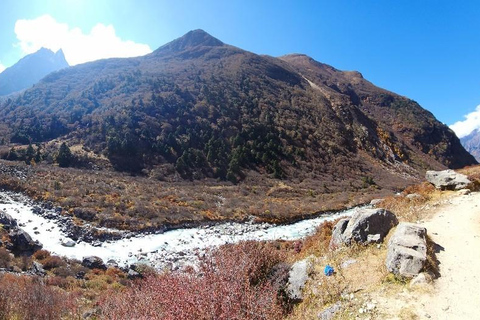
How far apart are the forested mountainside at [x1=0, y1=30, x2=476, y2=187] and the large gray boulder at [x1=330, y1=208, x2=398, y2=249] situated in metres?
37.2

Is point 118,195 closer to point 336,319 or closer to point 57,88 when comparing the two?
point 336,319

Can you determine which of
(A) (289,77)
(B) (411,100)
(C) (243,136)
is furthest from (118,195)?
(B) (411,100)

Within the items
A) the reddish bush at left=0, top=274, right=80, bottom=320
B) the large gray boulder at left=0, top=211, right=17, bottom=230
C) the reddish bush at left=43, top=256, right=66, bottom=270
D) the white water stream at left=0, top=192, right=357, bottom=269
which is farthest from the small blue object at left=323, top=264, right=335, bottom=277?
the large gray boulder at left=0, top=211, right=17, bottom=230

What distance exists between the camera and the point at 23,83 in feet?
530

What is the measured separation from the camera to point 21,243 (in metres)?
16.8

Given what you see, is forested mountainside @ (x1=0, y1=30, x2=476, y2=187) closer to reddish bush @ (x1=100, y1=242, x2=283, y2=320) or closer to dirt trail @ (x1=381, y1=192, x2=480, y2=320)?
dirt trail @ (x1=381, y1=192, x2=480, y2=320)

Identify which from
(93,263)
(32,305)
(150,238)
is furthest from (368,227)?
(150,238)

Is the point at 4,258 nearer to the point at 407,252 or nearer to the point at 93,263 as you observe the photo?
the point at 93,263

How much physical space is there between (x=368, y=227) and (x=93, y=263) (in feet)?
47.6

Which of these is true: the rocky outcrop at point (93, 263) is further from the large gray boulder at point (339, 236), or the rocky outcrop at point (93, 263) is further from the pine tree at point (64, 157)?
the pine tree at point (64, 157)

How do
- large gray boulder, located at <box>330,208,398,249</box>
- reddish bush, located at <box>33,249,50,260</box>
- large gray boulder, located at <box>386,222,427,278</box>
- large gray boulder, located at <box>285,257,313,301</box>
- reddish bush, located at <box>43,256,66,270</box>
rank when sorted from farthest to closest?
1. reddish bush, located at <box>33,249,50,260</box>
2. reddish bush, located at <box>43,256,66,270</box>
3. large gray boulder, located at <box>330,208,398,249</box>
4. large gray boulder, located at <box>285,257,313,301</box>
5. large gray boulder, located at <box>386,222,427,278</box>

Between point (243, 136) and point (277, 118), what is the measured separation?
13364mm

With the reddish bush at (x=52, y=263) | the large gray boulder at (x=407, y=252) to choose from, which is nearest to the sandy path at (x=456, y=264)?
the large gray boulder at (x=407, y=252)

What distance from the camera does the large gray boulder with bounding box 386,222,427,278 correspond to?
718 centimetres
